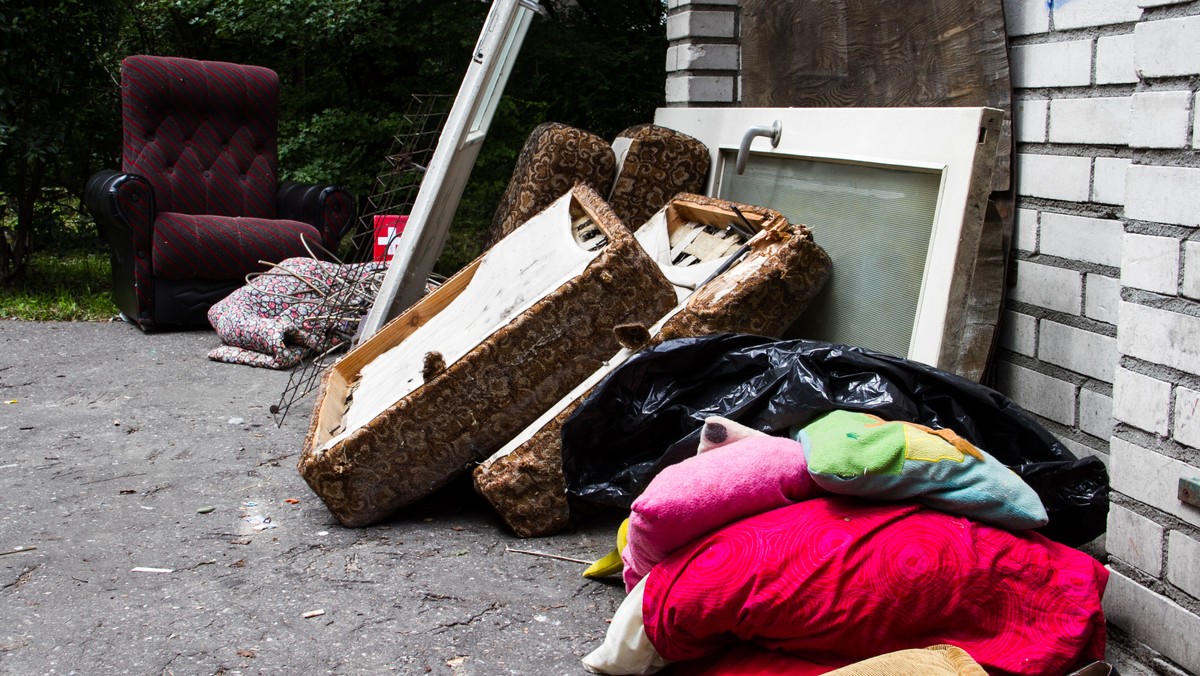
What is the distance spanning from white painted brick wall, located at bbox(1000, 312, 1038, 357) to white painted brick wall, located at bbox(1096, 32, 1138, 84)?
64cm

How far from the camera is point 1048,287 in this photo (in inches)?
108

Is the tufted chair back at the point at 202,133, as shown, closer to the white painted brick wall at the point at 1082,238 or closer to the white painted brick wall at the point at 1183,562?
the white painted brick wall at the point at 1082,238

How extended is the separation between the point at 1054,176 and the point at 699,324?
100cm

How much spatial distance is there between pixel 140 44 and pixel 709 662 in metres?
8.23

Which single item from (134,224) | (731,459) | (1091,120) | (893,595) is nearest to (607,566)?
(731,459)

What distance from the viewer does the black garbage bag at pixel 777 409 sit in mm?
2258

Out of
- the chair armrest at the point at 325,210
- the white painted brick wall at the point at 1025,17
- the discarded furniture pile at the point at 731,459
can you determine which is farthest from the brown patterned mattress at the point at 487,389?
the chair armrest at the point at 325,210

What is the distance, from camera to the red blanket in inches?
74.6

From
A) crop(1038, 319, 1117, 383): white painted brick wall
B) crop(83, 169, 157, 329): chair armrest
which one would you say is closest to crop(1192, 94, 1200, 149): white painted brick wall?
crop(1038, 319, 1117, 383): white painted brick wall

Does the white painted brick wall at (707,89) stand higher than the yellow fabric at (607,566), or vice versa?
the white painted brick wall at (707,89)

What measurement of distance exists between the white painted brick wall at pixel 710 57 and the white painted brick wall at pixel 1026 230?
216cm

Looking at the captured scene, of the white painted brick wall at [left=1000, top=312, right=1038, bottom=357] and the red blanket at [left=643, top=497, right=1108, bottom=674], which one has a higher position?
the white painted brick wall at [left=1000, top=312, right=1038, bottom=357]

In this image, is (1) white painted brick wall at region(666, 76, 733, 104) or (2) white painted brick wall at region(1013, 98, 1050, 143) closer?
(2) white painted brick wall at region(1013, 98, 1050, 143)

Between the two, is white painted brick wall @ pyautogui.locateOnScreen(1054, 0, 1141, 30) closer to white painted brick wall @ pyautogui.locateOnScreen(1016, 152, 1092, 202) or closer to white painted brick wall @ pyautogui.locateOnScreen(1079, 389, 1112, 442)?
white painted brick wall @ pyautogui.locateOnScreen(1016, 152, 1092, 202)
